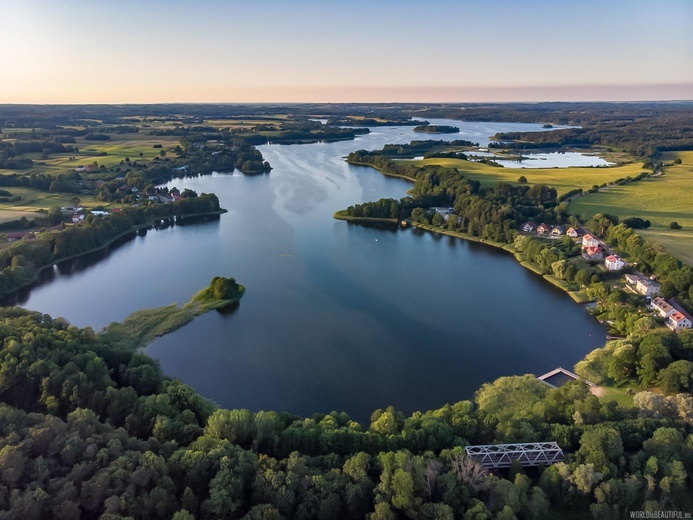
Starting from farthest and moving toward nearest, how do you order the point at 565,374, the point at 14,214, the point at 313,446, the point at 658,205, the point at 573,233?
the point at 658,205 → the point at 14,214 → the point at 573,233 → the point at 565,374 → the point at 313,446

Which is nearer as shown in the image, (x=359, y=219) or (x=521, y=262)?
(x=521, y=262)

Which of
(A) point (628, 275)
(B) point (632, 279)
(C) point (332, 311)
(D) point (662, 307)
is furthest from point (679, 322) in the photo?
(C) point (332, 311)

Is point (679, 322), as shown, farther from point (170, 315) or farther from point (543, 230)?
point (170, 315)

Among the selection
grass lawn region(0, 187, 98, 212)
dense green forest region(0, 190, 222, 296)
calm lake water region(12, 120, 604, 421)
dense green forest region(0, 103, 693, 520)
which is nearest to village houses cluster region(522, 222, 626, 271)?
calm lake water region(12, 120, 604, 421)

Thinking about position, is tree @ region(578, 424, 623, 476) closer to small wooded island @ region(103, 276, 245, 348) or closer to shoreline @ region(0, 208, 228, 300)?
small wooded island @ region(103, 276, 245, 348)

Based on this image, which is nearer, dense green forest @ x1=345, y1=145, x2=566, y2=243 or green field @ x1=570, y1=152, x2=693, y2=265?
green field @ x1=570, y1=152, x2=693, y2=265

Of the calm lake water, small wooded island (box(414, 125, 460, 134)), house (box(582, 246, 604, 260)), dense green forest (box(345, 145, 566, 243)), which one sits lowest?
the calm lake water

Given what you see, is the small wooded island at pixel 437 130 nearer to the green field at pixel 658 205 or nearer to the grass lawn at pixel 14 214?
the green field at pixel 658 205
